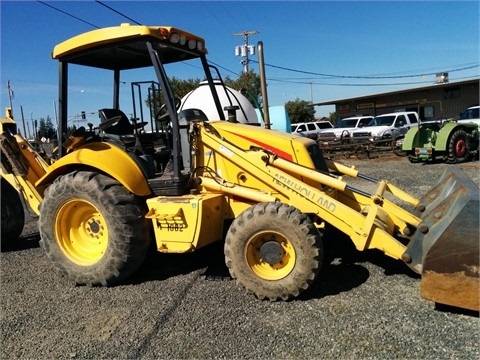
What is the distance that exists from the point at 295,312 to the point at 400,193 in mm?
2036

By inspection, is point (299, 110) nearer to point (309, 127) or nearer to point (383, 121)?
point (309, 127)

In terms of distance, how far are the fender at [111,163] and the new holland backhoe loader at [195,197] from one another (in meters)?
0.01

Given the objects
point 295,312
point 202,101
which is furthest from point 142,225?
point 202,101

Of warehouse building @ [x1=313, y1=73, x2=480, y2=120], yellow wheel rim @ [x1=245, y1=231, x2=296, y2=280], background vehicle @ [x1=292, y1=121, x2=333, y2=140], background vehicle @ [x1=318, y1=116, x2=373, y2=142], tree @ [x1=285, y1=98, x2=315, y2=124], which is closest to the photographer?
yellow wheel rim @ [x1=245, y1=231, x2=296, y2=280]

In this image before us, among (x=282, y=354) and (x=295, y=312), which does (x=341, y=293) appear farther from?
(x=282, y=354)

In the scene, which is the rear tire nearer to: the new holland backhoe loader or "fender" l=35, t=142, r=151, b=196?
the new holland backhoe loader

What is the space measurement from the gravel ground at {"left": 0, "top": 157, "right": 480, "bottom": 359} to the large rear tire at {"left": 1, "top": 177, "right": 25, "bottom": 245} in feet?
5.73

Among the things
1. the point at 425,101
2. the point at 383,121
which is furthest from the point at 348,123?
the point at 425,101

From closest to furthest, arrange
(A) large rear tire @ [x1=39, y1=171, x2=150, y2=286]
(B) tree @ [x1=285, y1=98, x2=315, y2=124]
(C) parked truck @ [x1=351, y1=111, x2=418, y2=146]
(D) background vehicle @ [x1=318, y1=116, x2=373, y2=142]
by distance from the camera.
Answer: (A) large rear tire @ [x1=39, y1=171, x2=150, y2=286] → (C) parked truck @ [x1=351, y1=111, x2=418, y2=146] → (D) background vehicle @ [x1=318, y1=116, x2=373, y2=142] → (B) tree @ [x1=285, y1=98, x2=315, y2=124]

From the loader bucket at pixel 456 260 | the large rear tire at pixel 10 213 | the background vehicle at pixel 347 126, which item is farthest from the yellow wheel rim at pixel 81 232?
the background vehicle at pixel 347 126

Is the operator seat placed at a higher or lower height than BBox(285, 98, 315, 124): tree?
lower

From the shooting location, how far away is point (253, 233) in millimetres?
4090

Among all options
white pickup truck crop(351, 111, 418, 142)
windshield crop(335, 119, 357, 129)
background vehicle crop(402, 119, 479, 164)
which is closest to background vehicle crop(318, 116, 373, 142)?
windshield crop(335, 119, 357, 129)

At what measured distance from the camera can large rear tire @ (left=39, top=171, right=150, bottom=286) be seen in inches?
179
